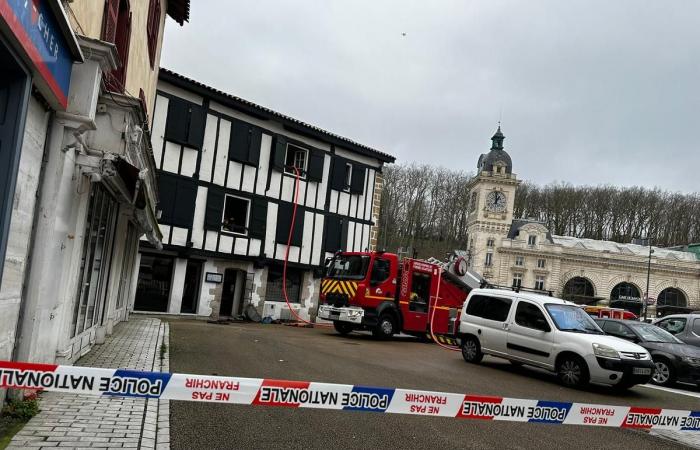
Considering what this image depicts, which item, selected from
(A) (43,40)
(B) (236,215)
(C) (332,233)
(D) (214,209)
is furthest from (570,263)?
(A) (43,40)

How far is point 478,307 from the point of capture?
12.9m

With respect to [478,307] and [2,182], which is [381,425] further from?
[478,307]

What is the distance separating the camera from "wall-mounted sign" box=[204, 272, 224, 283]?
21.8 meters

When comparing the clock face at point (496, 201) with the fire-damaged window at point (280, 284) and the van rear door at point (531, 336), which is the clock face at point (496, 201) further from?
the van rear door at point (531, 336)

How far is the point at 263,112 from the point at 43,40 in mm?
19335

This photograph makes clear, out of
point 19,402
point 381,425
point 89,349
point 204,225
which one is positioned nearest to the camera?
point 19,402

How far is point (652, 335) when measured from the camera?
13211 millimetres

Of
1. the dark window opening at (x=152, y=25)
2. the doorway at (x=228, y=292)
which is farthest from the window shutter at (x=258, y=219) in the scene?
the dark window opening at (x=152, y=25)

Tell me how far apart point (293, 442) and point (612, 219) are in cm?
9914

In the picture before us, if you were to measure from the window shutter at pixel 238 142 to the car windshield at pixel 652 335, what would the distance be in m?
15.5

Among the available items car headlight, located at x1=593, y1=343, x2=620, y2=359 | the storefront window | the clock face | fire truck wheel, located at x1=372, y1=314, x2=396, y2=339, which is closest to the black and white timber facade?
fire truck wheel, located at x1=372, y1=314, x2=396, y2=339

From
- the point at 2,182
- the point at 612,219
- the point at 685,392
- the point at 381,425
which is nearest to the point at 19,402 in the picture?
the point at 2,182

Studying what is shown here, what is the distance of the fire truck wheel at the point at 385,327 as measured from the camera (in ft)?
55.6

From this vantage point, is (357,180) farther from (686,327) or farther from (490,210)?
(490,210)
